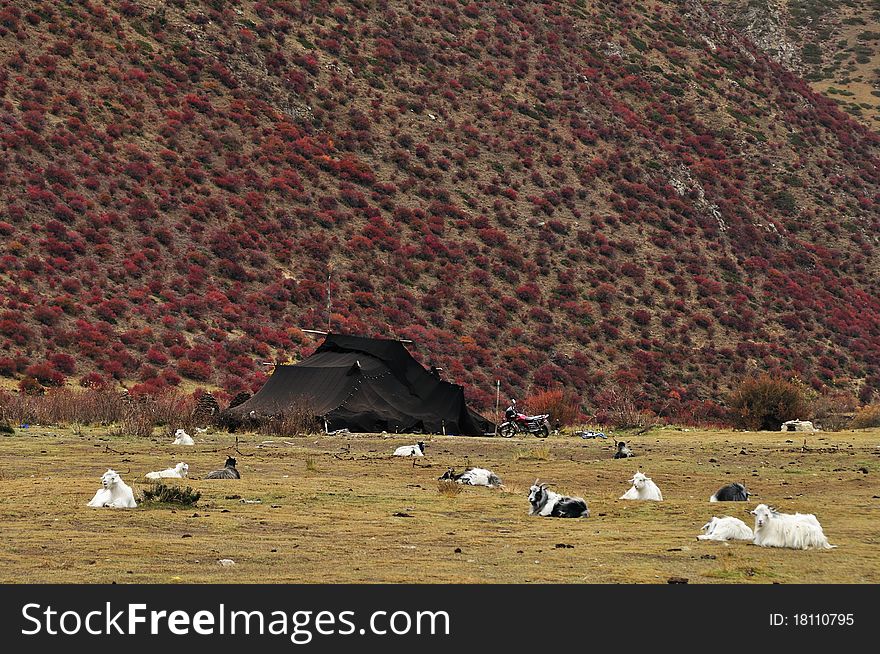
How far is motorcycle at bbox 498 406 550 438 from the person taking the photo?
3806 centimetres

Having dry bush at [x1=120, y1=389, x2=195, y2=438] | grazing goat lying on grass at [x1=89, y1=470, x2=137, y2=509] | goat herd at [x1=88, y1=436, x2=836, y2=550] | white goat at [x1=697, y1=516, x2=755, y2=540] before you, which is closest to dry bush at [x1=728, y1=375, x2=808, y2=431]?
dry bush at [x1=120, y1=389, x2=195, y2=438]

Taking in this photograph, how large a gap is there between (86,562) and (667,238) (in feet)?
203

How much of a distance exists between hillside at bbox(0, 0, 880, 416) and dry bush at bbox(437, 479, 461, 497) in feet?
86.3

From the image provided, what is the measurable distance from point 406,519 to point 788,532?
15.9 feet

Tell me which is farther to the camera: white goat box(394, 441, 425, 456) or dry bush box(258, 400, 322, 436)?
dry bush box(258, 400, 322, 436)

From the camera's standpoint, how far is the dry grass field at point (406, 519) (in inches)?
446

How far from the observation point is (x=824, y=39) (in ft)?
456

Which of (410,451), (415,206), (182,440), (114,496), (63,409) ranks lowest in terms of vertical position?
(63,409)

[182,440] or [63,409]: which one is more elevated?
[182,440]

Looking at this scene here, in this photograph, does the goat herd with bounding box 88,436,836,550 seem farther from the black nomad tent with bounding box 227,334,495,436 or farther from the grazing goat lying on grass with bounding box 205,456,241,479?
the black nomad tent with bounding box 227,334,495,436

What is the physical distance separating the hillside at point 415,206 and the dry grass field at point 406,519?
2168 centimetres

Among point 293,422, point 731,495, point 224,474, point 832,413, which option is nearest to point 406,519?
point 731,495

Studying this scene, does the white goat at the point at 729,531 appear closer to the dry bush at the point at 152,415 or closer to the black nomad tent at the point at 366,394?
the dry bush at the point at 152,415

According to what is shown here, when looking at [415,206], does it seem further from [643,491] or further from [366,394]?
[643,491]
